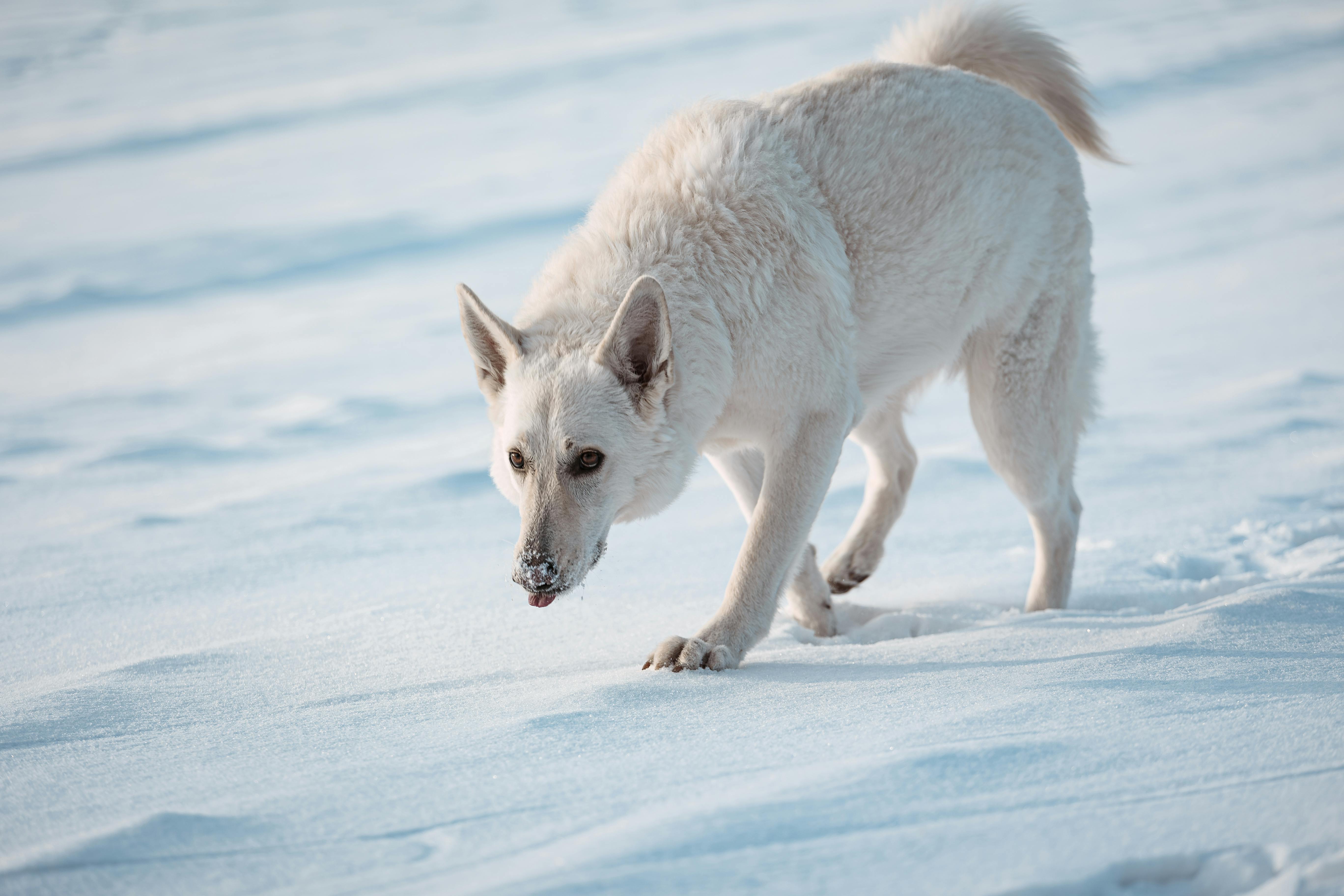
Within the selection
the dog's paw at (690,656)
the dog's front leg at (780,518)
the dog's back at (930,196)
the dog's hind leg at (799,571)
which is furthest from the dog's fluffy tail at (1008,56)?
the dog's paw at (690,656)

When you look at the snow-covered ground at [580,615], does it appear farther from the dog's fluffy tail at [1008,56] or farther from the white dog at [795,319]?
the dog's fluffy tail at [1008,56]

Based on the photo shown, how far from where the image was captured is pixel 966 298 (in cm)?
388

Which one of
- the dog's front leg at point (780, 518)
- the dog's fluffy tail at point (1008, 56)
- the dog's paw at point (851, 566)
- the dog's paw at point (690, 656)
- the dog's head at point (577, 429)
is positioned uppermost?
the dog's fluffy tail at point (1008, 56)

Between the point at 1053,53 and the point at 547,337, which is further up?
the point at 1053,53

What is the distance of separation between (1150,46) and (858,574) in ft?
57.2

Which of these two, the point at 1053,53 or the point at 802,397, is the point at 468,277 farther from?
the point at 802,397

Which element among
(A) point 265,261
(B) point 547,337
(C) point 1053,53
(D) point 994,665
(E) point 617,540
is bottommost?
(A) point 265,261

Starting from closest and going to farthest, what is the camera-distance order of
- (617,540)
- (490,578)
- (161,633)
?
(161,633), (490,578), (617,540)

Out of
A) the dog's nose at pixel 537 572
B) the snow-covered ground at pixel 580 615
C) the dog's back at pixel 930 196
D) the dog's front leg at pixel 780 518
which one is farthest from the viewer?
the dog's back at pixel 930 196

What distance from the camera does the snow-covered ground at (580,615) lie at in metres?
1.86

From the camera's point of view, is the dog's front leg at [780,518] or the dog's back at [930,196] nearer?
the dog's front leg at [780,518]

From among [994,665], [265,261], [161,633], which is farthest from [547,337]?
[265,261]

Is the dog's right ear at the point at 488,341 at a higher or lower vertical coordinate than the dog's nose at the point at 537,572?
higher

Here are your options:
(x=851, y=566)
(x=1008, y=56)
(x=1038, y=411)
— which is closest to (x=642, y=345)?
(x=1038, y=411)
